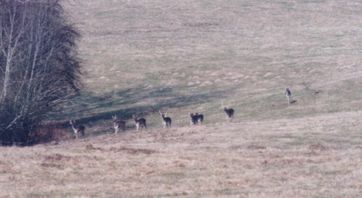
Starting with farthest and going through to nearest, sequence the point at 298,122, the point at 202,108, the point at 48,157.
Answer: the point at 202,108 → the point at 298,122 → the point at 48,157

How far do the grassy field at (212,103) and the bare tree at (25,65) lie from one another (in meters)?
3.76

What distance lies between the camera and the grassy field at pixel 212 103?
24594 mm

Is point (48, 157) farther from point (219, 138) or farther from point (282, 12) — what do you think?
point (282, 12)

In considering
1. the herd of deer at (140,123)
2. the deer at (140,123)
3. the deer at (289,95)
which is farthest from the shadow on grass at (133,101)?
the deer at (289,95)

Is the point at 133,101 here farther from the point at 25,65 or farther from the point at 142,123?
the point at 25,65

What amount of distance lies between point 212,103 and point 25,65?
46.3 ft

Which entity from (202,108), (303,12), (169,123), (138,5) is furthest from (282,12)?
(169,123)

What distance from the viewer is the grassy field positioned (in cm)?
2459

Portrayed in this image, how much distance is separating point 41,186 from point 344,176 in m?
9.33

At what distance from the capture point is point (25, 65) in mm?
44750

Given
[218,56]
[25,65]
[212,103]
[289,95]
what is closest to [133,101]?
[212,103]

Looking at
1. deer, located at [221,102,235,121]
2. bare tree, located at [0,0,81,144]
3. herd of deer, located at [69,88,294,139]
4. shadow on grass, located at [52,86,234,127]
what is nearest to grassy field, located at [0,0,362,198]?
shadow on grass, located at [52,86,234,127]

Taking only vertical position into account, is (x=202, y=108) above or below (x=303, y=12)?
below

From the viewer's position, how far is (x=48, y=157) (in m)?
28.7
